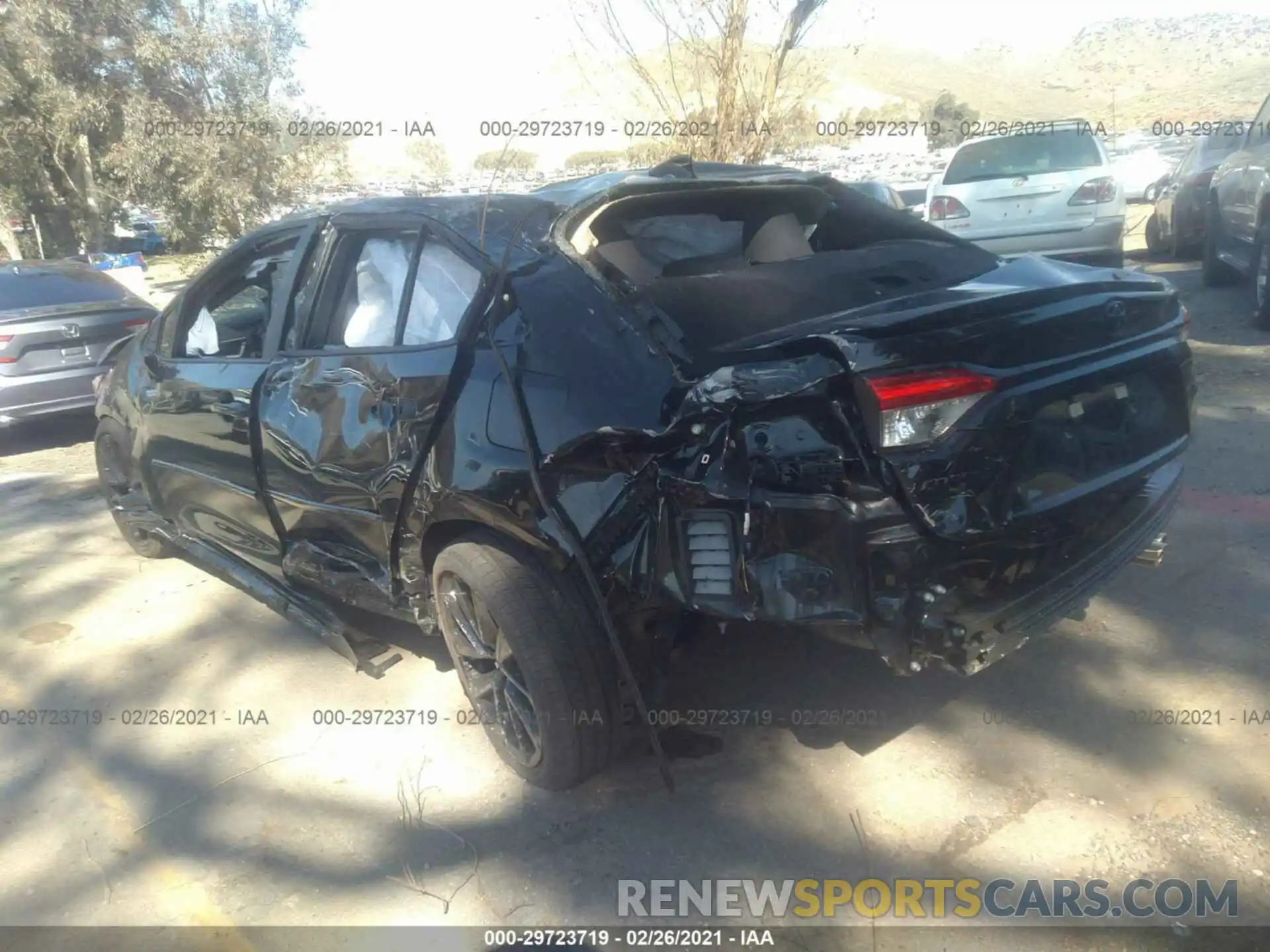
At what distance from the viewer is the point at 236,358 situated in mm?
4277

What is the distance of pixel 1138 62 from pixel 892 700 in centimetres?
5737

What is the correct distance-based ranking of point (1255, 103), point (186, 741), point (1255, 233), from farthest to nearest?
1. point (1255, 103)
2. point (1255, 233)
3. point (186, 741)

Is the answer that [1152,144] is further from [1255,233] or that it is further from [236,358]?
[236,358]

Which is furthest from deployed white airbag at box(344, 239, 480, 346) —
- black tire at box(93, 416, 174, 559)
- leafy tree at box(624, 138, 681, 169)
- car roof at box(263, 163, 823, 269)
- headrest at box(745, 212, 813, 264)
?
leafy tree at box(624, 138, 681, 169)

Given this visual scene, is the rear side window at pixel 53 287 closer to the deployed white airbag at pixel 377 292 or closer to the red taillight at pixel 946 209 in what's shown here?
the deployed white airbag at pixel 377 292

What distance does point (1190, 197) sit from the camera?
11.2 m

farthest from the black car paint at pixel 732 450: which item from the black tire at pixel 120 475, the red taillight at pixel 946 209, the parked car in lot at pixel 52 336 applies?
the red taillight at pixel 946 209

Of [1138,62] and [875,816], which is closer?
[875,816]

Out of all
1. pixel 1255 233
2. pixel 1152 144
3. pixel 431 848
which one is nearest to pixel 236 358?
pixel 431 848

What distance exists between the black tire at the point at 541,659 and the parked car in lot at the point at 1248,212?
7.20 m

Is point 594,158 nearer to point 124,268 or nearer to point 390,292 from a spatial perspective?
point 124,268

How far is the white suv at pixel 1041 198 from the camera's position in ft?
31.6

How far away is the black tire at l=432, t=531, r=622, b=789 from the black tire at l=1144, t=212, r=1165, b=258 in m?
12.1

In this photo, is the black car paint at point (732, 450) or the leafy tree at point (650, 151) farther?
the leafy tree at point (650, 151)
